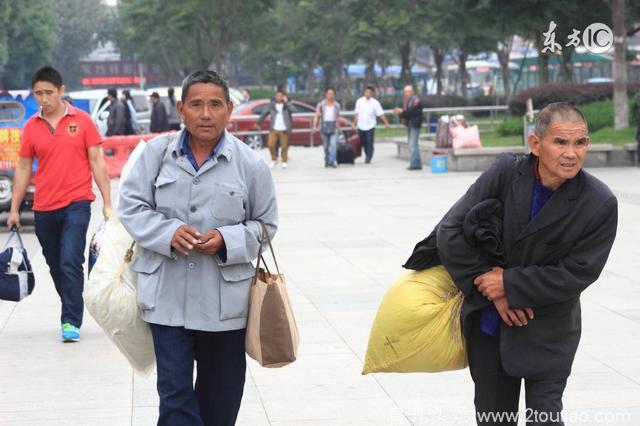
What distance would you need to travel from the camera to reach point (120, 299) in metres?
4.54

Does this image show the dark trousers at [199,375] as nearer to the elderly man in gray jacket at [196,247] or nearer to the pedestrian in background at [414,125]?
the elderly man in gray jacket at [196,247]

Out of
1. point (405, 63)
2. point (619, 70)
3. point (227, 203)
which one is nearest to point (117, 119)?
point (619, 70)

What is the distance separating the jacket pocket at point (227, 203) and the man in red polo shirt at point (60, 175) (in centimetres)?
321

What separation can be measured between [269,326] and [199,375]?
36 cm

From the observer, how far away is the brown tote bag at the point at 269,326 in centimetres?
Result: 441

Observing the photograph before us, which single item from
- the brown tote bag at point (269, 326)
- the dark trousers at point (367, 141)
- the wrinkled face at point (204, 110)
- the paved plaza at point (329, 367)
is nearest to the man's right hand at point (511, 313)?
the brown tote bag at point (269, 326)

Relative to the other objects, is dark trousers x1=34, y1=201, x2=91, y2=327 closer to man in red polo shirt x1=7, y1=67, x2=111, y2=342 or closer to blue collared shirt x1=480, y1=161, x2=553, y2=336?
man in red polo shirt x1=7, y1=67, x2=111, y2=342

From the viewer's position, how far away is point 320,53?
2109 inches

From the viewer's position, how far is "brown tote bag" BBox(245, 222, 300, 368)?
4.41 meters

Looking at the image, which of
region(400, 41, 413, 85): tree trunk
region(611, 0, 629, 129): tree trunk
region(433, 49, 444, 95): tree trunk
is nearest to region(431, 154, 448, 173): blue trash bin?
region(611, 0, 629, 129): tree trunk

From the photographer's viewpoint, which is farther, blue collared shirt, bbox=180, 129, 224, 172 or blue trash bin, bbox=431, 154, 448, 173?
blue trash bin, bbox=431, 154, 448, 173

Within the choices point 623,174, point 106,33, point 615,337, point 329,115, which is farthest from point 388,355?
Result: point 106,33

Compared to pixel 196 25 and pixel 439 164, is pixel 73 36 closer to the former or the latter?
pixel 196 25

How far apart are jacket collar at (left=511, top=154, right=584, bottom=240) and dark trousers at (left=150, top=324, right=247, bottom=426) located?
1.11m
